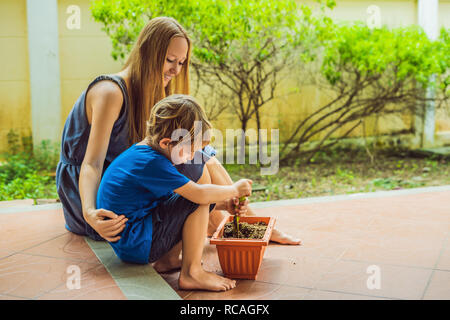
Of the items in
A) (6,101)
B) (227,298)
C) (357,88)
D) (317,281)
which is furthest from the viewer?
(357,88)

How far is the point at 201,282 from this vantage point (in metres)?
2.25

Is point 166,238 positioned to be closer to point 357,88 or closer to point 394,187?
point 394,187

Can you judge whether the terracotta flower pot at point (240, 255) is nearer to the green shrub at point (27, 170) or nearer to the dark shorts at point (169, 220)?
the dark shorts at point (169, 220)

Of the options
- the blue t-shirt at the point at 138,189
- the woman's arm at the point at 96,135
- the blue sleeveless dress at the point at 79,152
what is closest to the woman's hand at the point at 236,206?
the blue sleeveless dress at the point at 79,152

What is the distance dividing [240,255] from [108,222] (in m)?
0.67

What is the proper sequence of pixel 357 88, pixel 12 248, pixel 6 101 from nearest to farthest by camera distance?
1. pixel 12 248
2. pixel 6 101
3. pixel 357 88

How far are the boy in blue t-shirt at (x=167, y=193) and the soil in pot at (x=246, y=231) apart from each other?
0.26 meters

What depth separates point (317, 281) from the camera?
236cm

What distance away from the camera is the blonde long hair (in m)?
2.60

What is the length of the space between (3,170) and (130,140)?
392 centimetres

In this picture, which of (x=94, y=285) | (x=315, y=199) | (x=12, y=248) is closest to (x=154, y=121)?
(x=94, y=285)

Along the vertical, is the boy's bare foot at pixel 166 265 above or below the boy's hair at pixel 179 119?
below

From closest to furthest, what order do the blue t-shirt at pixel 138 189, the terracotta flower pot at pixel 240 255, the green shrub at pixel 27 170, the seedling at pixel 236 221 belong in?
1. the blue t-shirt at pixel 138 189
2. the terracotta flower pot at pixel 240 255
3. the seedling at pixel 236 221
4. the green shrub at pixel 27 170

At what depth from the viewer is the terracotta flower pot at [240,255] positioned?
233cm
